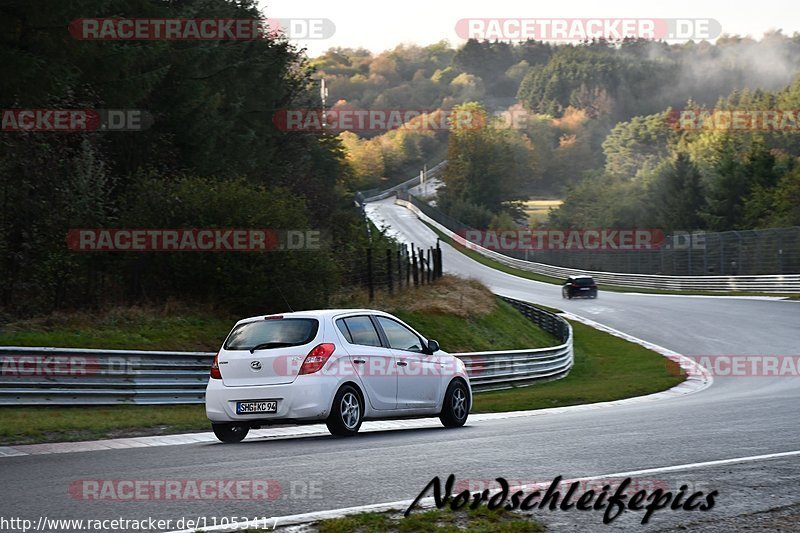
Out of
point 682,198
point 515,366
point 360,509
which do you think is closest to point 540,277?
point 682,198

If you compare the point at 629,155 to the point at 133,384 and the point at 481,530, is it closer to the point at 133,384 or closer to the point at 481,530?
the point at 133,384

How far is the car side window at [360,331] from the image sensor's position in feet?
44.5

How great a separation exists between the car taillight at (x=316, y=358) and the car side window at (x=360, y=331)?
1.65 feet

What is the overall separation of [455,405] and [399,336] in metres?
1.27

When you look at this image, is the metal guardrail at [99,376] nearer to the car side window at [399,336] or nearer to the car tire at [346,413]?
the car side window at [399,336]

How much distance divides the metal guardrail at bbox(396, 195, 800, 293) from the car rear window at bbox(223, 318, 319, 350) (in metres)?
45.9

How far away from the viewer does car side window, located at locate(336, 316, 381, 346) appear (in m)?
13.6

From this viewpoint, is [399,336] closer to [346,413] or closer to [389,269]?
[346,413]

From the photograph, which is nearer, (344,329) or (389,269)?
(344,329)

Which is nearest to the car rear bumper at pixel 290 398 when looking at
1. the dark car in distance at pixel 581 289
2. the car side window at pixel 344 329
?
the car side window at pixel 344 329

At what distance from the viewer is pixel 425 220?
11988cm

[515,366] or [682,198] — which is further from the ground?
[682,198]

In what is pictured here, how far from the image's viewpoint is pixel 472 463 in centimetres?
945

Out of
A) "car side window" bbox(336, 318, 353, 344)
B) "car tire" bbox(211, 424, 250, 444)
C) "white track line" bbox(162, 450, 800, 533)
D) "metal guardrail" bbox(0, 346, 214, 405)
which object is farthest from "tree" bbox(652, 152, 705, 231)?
"white track line" bbox(162, 450, 800, 533)
